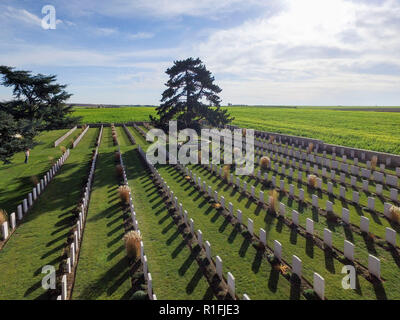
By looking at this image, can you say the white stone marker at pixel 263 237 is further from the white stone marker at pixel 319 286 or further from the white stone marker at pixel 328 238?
the white stone marker at pixel 319 286

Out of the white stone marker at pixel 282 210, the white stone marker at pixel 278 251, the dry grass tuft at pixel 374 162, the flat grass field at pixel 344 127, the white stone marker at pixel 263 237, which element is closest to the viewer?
the white stone marker at pixel 278 251

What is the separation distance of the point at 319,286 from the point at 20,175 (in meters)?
23.0

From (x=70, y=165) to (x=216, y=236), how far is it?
18975mm

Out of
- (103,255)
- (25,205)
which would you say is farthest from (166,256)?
(25,205)

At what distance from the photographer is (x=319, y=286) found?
7.43 metres

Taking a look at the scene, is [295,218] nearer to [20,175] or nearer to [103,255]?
[103,255]

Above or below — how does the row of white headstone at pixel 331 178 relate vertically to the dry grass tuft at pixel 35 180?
above

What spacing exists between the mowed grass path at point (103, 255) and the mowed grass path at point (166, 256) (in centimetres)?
94

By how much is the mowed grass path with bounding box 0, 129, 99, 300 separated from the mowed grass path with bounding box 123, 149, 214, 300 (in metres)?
3.30

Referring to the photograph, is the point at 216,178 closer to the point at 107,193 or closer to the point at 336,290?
the point at 107,193

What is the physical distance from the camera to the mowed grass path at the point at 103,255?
808cm

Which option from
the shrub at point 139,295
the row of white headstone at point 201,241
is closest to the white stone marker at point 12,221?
the row of white headstone at point 201,241

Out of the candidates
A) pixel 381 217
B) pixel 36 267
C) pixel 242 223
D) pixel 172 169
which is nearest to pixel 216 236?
pixel 242 223

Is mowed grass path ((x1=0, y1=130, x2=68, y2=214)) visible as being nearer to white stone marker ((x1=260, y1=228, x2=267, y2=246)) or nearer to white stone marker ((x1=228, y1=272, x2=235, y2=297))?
white stone marker ((x1=228, y1=272, x2=235, y2=297))
